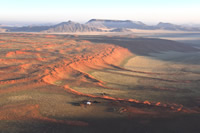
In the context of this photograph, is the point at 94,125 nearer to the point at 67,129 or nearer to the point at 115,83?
the point at 67,129

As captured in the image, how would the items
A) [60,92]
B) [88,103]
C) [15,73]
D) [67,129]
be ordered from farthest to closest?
[15,73] → [60,92] → [88,103] → [67,129]

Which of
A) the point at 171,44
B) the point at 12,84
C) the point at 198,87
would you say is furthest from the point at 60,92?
the point at 171,44

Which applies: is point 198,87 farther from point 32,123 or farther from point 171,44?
point 171,44

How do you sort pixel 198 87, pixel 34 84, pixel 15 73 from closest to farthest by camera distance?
pixel 34 84, pixel 198 87, pixel 15 73

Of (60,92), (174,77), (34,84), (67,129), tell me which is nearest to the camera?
(67,129)

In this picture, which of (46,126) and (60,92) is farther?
(60,92)

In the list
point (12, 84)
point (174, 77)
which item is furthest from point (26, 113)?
point (174, 77)

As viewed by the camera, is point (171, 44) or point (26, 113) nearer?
point (26, 113)

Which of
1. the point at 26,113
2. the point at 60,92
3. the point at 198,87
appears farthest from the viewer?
the point at 198,87

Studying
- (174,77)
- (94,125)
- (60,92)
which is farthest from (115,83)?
(94,125)
